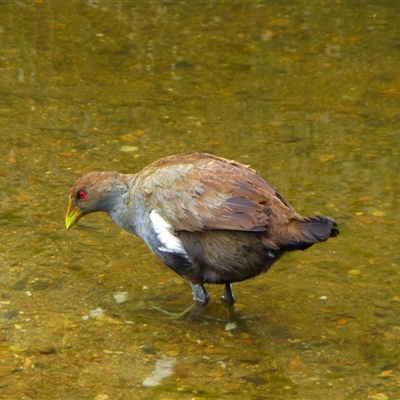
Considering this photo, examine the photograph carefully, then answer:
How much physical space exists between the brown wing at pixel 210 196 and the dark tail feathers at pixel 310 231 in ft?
0.51

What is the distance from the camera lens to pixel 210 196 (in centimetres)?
565

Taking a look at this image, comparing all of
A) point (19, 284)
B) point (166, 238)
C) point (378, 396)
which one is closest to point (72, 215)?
point (19, 284)

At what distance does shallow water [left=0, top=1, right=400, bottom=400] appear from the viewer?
5.50 meters

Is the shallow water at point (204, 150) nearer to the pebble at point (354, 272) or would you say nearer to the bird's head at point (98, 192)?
the pebble at point (354, 272)

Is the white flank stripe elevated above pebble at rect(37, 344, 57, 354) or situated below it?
above

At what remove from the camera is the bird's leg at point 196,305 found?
6027 mm

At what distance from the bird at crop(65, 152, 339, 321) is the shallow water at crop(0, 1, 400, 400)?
0.44 metres

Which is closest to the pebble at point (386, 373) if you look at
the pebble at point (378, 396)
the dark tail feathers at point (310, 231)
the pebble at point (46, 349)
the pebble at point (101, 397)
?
the pebble at point (378, 396)

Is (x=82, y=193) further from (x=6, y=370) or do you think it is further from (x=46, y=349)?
(x=6, y=370)

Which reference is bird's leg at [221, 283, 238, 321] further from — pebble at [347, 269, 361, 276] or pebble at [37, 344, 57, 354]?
pebble at [37, 344, 57, 354]

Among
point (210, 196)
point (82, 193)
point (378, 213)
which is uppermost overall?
point (210, 196)

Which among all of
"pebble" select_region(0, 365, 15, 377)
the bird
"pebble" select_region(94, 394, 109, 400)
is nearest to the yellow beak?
the bird

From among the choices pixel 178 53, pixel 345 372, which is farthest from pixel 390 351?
pixel 178 53

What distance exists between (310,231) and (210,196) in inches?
25.2
